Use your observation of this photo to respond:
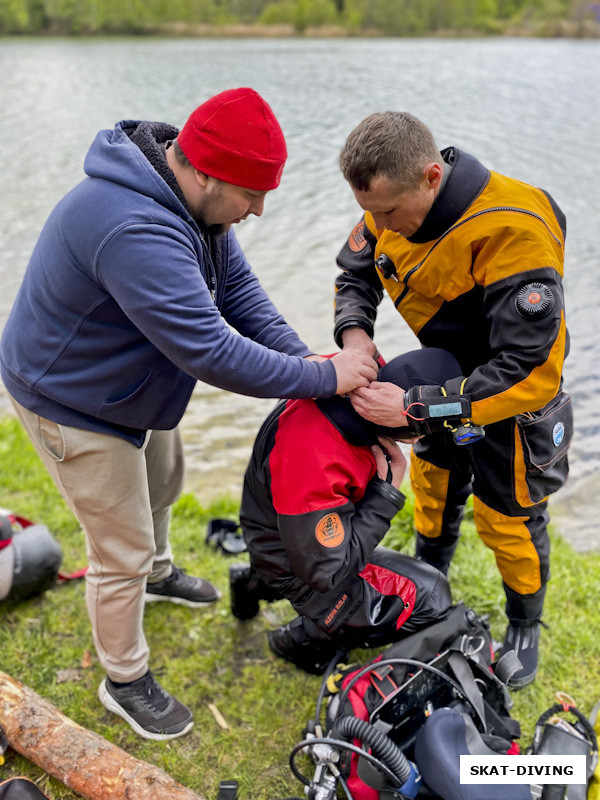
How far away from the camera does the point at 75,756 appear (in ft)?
7.97

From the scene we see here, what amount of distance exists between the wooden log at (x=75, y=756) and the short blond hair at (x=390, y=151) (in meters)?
2.08

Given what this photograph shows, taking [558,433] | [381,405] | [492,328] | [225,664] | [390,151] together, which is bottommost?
[225,664]

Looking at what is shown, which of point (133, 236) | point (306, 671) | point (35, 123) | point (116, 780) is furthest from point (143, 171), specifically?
point (35, 123)

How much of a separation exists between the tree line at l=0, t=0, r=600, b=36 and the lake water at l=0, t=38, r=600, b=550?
542 inches

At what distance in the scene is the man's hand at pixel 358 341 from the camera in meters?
2.69

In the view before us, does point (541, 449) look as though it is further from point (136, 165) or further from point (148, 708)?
point (148, 708)

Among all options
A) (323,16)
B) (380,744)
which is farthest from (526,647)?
(323,16)

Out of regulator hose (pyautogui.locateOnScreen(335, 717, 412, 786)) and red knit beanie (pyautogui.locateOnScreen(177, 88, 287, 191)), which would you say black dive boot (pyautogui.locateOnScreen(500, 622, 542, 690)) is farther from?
red knit beanie (pyautogui.locateOnScreen(177, 88, 287, 191))

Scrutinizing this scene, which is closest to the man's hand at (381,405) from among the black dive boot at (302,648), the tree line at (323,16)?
the black dive boot at (302,648)

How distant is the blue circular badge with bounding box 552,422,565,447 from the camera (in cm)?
257

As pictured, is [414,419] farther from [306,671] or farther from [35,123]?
[35,123]

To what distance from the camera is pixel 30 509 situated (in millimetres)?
4094

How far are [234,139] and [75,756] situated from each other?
2105mm

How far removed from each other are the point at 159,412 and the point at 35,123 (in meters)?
15.3
